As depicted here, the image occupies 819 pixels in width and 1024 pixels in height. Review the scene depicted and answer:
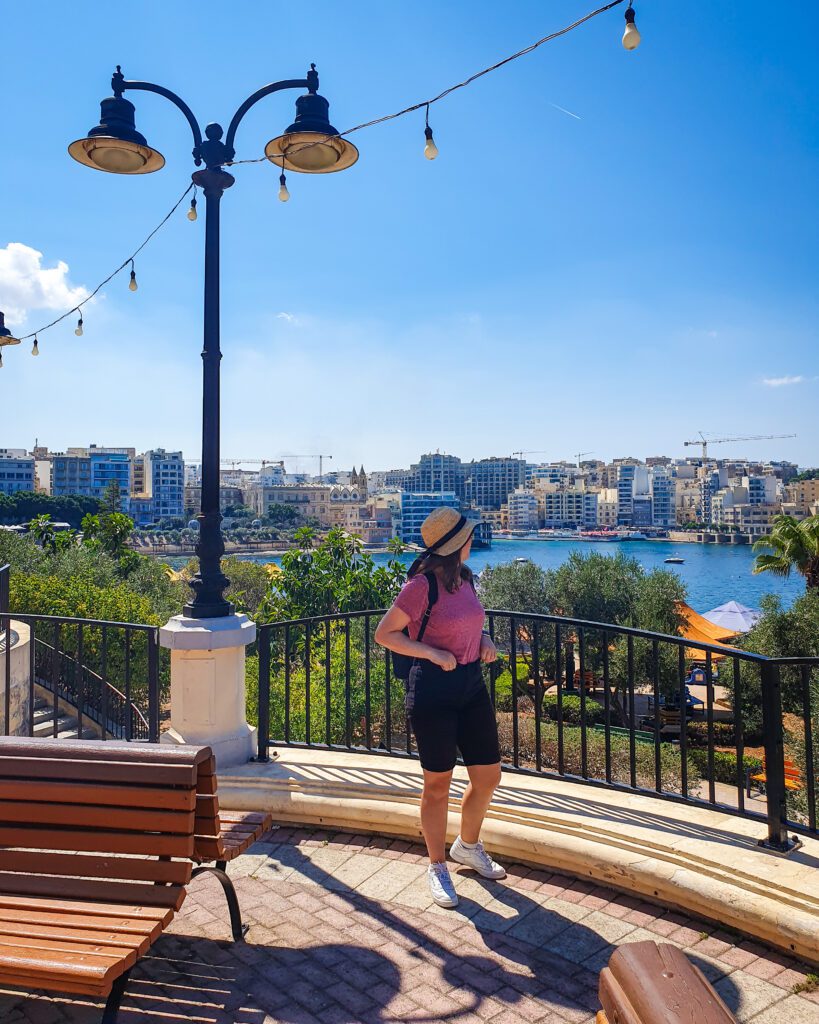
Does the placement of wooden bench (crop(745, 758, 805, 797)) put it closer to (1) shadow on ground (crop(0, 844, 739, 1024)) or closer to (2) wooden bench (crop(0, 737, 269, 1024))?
(1) shadow on ground (crop(0, 844, 739, 1024))

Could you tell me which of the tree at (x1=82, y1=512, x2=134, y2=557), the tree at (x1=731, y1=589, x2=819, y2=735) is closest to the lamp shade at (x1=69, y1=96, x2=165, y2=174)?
the tree at (x1=731, y1=589, x2=819, y2=735)

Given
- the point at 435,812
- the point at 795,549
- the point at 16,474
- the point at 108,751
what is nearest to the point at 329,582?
the point at 795,549

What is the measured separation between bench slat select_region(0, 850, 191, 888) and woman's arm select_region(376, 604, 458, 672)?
109 centimetres

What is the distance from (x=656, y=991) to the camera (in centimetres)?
124

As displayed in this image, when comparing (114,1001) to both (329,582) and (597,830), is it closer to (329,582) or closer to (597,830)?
(597,830)

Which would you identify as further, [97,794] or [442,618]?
[442,618]

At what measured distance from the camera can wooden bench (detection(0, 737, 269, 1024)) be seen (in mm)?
2383

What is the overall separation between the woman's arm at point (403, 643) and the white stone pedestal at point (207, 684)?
1578mm

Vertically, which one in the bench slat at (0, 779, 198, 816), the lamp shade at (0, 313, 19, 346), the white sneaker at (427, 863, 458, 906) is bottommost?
the white sneaker at (427, 863, 458, 906)

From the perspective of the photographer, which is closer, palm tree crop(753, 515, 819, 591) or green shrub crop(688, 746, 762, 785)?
green shrub crop(688, 746, 762, 785)

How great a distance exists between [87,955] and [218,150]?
446 cm

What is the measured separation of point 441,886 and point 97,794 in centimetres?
148

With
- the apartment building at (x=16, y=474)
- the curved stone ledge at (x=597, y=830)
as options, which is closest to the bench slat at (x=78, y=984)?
the curved stone ledge at (x=597, y=830)

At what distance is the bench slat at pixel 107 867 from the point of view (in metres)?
2.45
